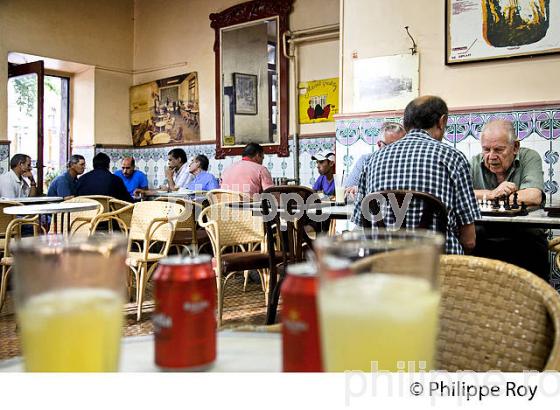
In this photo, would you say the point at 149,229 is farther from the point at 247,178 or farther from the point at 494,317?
the point at 494,317

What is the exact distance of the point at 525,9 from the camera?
4734 mm

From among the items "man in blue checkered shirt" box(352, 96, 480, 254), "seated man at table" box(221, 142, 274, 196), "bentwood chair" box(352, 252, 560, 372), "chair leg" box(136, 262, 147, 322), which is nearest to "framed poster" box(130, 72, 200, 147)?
"seated man at table" box(221, 142, 274, 196)

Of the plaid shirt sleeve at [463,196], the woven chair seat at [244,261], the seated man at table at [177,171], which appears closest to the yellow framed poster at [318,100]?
the seated man at table at [177,171]

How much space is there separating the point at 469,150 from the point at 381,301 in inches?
184

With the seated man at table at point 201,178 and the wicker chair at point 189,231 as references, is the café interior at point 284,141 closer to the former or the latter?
the wicker chair at point 189,231

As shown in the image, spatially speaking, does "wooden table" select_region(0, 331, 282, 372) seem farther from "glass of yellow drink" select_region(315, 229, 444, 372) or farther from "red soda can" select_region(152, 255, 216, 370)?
"glass of yellow drink" select_region(315, 229, 444, 372)

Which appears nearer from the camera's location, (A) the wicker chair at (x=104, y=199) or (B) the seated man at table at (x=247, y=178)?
(A) the wicker chair at (x=104, y=199)

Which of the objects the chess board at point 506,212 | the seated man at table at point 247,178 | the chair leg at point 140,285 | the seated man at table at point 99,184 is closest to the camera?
the chess board at point 506,212

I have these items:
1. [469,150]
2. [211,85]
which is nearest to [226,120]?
[211,85]

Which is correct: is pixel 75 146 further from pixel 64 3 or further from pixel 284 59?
pixel 284 59

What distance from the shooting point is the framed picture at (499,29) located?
15.3ft

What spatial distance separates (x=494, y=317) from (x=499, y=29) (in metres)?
4.31

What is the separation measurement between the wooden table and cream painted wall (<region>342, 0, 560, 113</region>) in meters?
4.43

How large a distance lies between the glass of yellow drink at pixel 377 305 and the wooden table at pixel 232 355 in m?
0.16
